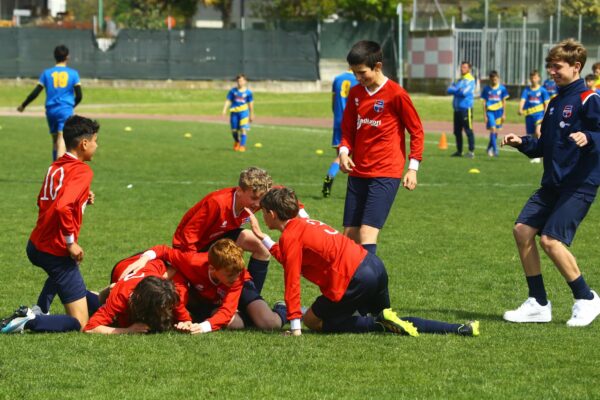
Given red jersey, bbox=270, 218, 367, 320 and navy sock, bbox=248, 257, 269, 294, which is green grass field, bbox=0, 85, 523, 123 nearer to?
navy sock, bbox=248, 257, 269, 294

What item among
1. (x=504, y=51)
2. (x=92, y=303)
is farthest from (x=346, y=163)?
(x=504, y=51)

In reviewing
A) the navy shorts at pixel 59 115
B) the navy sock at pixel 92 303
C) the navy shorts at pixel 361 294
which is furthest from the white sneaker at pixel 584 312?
the navy shorts at pixel 59 115

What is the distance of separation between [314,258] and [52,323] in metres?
1.88

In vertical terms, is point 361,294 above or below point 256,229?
below

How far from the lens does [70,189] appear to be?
7234mm

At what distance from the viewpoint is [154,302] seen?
7.02 metres

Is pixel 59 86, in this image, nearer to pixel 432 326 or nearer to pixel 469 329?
pixel 432 326

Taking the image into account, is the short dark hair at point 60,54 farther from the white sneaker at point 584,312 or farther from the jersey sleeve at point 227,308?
the white sneaker at point 584,312

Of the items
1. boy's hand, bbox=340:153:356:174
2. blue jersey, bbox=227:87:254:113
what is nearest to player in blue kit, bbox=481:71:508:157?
blue jersey, bbox=227:87:254:113

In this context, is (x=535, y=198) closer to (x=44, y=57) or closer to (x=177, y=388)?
(x=177, y=388)

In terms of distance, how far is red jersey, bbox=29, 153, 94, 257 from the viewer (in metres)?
7.21

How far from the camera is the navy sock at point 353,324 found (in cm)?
725

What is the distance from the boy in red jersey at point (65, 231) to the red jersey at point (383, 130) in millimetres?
2157

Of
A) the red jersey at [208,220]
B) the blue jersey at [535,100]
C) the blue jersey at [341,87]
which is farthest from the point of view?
the blue jersey at [535,100]
